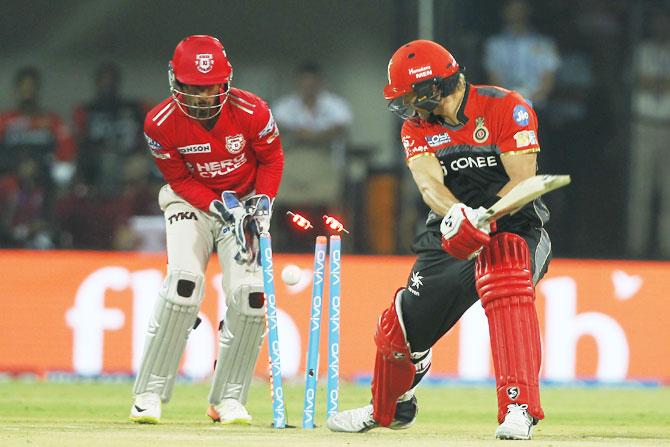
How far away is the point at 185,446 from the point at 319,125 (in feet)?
19.6

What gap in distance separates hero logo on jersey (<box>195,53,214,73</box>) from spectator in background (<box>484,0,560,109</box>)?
480cm

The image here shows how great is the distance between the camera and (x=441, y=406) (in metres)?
8.62

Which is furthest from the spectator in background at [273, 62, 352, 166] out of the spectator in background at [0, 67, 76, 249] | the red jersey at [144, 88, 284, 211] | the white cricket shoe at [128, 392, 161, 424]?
the white cricket shoe at [128, 392, 161, 424]

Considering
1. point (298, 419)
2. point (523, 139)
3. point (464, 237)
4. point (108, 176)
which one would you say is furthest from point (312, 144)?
point (464, 237)

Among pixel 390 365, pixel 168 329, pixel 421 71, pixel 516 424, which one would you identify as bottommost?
pixel 516 424

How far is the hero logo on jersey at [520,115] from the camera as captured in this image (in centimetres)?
621

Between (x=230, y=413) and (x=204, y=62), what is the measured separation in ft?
5.38

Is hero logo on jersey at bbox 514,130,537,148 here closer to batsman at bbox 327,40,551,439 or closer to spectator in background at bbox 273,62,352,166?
batsman at bbox 327,40,551,439

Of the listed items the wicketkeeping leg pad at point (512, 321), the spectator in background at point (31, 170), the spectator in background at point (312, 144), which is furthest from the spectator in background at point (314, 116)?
the wicketkeeping leg pad at point (512, 321)

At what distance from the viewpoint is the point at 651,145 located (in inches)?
452

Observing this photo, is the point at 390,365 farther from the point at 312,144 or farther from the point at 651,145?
the point at 651,145

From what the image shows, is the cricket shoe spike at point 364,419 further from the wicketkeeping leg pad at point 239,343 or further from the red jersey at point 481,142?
the red jersey at point 481,142

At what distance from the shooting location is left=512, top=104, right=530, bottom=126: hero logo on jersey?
20.4ft

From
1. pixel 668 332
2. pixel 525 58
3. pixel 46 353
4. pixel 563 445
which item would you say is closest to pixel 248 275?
pixel 563 445
